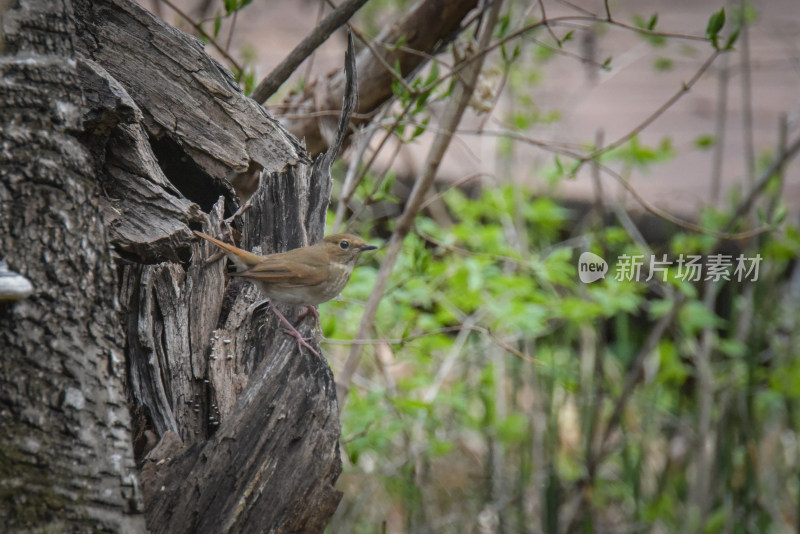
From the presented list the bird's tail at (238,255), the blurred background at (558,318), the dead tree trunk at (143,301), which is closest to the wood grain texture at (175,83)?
the dead tree trunk at (143,301)

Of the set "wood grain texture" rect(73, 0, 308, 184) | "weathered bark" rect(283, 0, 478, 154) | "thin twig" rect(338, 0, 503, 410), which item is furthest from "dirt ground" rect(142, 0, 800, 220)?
"wood grain texture" rect(73, 0, 308, 184)

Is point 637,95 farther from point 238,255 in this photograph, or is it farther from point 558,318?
point 238,255

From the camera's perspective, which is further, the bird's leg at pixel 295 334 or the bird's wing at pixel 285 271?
the bird's wing at pixel 285 271

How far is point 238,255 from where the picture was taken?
6.56 feet

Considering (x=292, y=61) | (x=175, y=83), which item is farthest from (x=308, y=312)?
(x=292, y=61)

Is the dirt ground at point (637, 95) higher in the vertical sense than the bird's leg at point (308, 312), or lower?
higher

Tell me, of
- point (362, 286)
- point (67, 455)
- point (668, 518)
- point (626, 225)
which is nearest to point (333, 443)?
point (67, 455)

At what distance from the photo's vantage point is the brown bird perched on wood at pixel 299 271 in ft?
6.64

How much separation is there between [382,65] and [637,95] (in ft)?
14.3

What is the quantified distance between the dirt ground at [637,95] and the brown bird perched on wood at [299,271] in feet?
7.95

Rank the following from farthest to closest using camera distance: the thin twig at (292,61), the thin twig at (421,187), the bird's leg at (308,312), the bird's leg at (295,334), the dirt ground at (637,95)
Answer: the dirt ground at (637,95), the thin twig at (421,187), the thin twig at (292,61), the bird's leg at (308,312), the bird's leg at (295,334)

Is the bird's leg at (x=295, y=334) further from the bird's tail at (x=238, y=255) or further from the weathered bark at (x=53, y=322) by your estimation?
the weathered bark at (x=53, y=322)

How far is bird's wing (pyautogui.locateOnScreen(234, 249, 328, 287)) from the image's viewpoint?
2043 millimetres

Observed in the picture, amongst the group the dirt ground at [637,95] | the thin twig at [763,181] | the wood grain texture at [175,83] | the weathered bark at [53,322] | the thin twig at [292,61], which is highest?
the dirt ground at [637,95]
